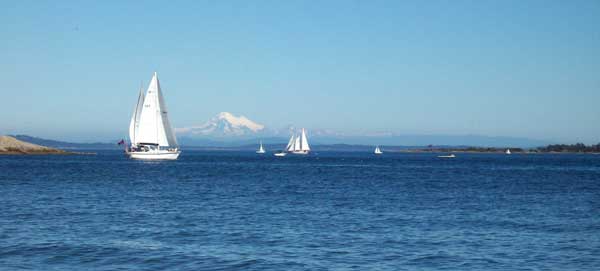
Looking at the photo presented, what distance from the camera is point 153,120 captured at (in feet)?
376

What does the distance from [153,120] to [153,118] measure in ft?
1.05

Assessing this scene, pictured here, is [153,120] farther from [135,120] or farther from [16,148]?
[16,148]

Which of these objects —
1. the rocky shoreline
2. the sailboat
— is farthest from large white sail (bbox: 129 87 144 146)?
the rocky shoreline

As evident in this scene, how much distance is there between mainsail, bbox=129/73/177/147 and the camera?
114000 millimetres

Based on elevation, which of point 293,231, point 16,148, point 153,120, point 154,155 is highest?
point 153,120

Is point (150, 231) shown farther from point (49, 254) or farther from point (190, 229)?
point (49, 254)

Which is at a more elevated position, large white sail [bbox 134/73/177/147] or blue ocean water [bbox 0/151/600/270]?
large white sail [bbox 134/73/177/147]

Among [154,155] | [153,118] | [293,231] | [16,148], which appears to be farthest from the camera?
[16,148]

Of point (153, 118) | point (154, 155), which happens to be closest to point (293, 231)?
point (153, 118)

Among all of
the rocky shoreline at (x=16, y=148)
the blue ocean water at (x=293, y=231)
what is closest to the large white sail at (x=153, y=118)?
the rocky shoreline at (x=16, y=148)

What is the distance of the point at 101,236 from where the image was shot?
81.9ft

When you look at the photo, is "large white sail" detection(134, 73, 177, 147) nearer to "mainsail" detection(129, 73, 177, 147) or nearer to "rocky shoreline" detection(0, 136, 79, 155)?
"mainsail" detection(129, 73, 177, 147)

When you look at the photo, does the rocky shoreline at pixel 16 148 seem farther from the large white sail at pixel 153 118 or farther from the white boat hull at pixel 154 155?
the large white sail at pixel 153 118

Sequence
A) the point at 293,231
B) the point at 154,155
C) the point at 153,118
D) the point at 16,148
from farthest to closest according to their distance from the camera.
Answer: the point at 16,148 → the point at 154,155 → the point at 153,118 → the point at 293,231
